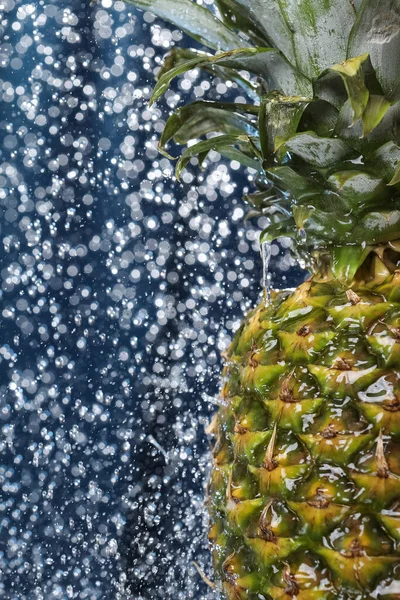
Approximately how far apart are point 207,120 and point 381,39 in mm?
192

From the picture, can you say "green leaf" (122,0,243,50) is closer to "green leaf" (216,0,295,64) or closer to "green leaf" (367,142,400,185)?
"green leaf" (216,0,295,64)

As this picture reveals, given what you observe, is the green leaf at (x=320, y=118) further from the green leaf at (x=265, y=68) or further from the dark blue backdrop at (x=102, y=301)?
the dark blue backdrop at (x=102, y=301)

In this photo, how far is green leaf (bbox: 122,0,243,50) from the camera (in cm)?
60

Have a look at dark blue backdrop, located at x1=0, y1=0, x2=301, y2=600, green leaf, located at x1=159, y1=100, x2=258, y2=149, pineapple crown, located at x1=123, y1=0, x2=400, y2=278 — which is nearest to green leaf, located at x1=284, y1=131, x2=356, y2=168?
pineapple crown, located at x1=123, y1=0, x2=400, y2=278

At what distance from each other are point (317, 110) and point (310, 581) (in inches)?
14.4

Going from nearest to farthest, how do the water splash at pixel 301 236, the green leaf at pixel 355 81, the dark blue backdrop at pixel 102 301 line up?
the green leaf at pixel 355 81
the water splash at pixel 301 236
the dark blue backdrop at pixel 102 301

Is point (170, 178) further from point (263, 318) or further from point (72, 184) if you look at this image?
point (263, 318)

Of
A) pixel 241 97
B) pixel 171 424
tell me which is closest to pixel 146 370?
pixel 171 424

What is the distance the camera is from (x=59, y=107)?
3.87 feet

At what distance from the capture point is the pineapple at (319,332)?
1.53 ft

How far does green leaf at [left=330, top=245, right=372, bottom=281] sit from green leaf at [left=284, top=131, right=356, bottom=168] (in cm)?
7

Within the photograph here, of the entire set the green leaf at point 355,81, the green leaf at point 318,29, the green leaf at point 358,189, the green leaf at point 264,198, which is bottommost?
the green leaf at point 264,198

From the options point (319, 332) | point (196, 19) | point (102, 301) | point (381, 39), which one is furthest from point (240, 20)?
point (102, 301)

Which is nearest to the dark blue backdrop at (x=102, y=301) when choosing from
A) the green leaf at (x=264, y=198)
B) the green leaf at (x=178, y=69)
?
the green leaf at (x=264, y=198)
